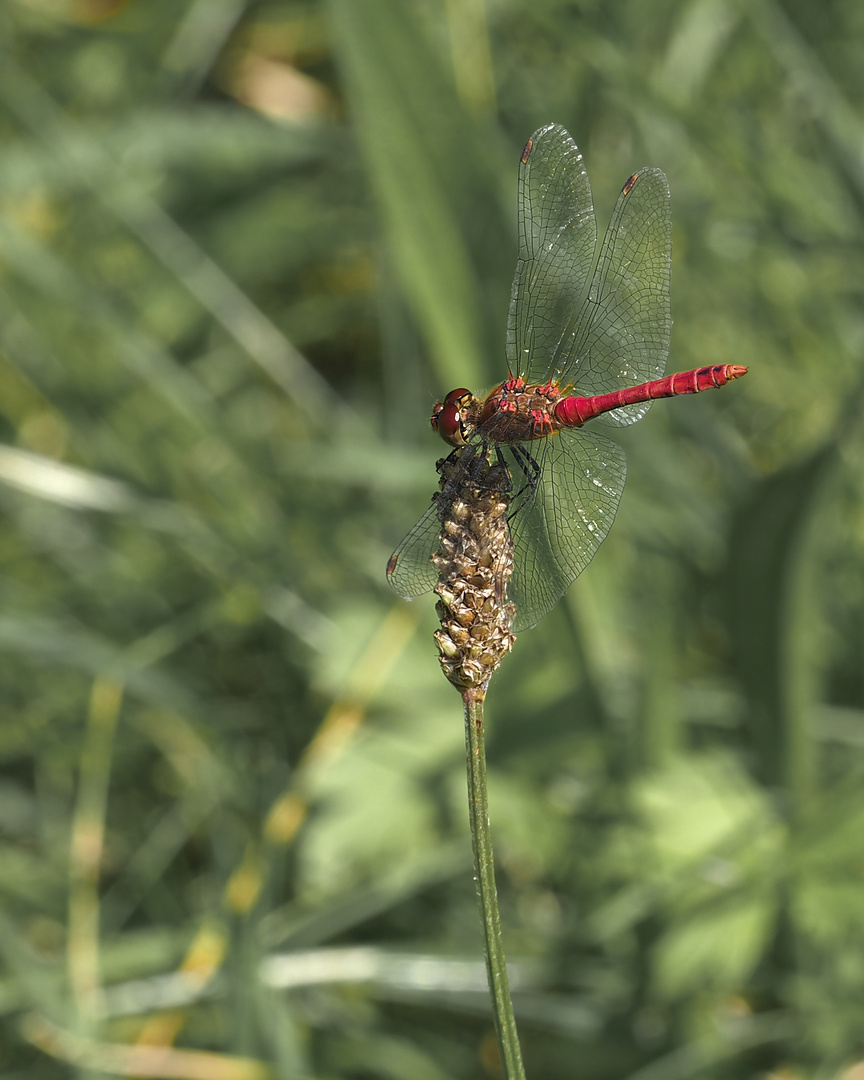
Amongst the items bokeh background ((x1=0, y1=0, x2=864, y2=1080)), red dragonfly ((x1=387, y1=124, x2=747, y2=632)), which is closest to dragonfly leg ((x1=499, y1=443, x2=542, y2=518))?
red dragonfly ((x1=387, y1=124, x2=747, y2=632))

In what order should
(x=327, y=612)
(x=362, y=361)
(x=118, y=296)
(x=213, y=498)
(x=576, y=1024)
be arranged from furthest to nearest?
(x=362, y=361), (x=118, y=296), (x=213, y=498), (x=327, y=612), (x=576, y=1024)

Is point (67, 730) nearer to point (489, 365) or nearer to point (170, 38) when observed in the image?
point (489, 365)

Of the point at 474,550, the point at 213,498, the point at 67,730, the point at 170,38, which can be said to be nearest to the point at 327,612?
the point at 213,498

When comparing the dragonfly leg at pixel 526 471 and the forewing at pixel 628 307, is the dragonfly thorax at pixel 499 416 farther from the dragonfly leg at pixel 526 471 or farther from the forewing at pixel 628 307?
the forewing at pixel 628 307

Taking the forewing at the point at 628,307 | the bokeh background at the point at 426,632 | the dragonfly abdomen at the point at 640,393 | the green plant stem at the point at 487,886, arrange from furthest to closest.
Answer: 1. the bokeh background at the point at 426,632
2. the forewing at the point at 628,307
3. the dragonfly abdomen at the point at 640,393
4. the green plant stem at the point at 487,886

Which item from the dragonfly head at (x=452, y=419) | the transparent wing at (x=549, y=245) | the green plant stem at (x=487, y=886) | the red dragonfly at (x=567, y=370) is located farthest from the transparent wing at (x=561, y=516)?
the green plant stem at (x=487, y=886)

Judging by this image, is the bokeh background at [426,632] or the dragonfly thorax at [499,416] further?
the bokeh background at [426,632]

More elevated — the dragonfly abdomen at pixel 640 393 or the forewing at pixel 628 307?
the forewing at pixel 628 307

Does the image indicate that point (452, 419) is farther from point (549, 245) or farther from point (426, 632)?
point (426, 632)

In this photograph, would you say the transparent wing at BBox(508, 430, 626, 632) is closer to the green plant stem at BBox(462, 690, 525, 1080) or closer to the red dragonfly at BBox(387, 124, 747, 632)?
the red dragonfly at BBox(387, 124, 747, 632)
